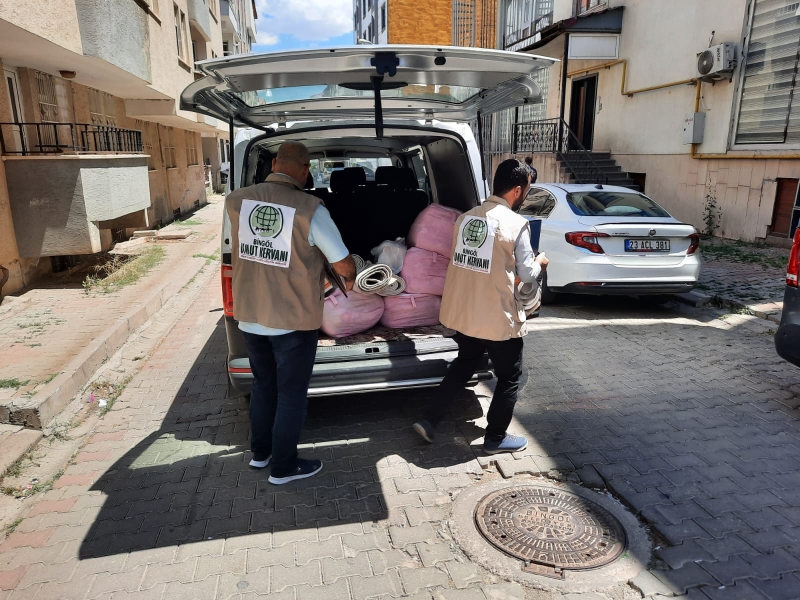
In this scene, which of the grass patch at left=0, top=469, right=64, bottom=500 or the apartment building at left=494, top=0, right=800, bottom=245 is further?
the apartment building at left=494, top=0, right=800, bottom=245

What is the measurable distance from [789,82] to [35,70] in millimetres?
12123

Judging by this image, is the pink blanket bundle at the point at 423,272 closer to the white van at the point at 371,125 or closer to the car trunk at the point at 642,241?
the white van at the point at 371,125

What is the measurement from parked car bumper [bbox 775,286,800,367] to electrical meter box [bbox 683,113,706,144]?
891cm

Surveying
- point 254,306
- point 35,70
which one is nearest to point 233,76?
point 254,306

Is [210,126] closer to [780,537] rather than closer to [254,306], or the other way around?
[254,306]

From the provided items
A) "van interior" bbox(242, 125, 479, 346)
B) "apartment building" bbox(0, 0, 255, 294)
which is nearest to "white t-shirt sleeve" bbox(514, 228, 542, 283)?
"van interior" bbox(242, 125, 479, 346)

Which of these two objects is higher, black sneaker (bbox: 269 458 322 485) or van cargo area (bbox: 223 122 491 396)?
van cargo area (bbox: 223 122 491 396)

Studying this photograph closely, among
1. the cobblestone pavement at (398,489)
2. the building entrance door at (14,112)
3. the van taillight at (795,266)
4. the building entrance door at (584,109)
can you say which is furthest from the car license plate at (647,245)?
the building entrance door at (584,109)

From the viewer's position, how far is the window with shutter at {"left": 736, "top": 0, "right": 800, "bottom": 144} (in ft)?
32.3

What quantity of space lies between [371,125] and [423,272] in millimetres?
1227

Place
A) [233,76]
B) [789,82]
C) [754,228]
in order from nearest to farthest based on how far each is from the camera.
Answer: [233,76]
[789,82]
[754,228]

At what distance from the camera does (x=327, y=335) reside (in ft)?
13.4

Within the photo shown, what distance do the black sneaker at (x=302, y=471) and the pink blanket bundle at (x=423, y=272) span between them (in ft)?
4.74

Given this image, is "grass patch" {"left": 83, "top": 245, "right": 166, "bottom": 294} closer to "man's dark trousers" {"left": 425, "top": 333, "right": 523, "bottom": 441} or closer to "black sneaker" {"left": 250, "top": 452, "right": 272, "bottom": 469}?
"black sneaker" {"left": 250, "top": 452, "right": 272, "bottom": 469}
